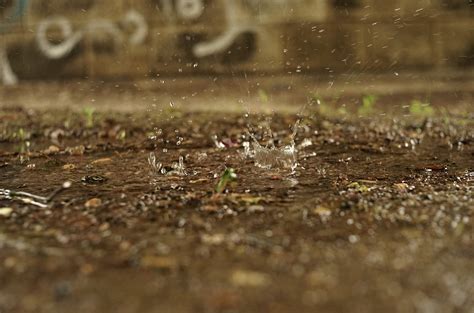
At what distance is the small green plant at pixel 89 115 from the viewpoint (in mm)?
4289

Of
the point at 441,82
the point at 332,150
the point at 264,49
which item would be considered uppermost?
the point at 264,49

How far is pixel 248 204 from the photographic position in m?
2.25

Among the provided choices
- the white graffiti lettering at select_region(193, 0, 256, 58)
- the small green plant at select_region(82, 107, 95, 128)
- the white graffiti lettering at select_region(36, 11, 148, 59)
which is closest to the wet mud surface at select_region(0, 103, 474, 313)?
the small green plant at select_region(82, 107, 95, 128)

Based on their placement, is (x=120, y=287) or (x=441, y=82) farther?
(x=441, y=82)

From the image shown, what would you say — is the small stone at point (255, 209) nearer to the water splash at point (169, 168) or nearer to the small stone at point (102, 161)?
the water splash at point (169, 168)

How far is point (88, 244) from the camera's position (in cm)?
183

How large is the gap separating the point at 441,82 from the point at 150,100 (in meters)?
2.70

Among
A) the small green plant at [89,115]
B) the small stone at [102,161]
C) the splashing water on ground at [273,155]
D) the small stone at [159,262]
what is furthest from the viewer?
Result: the small green plant at [89,115]

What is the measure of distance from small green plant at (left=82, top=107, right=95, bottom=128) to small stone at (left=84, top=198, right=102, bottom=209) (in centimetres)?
202

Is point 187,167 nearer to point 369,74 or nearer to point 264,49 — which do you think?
point 264,49

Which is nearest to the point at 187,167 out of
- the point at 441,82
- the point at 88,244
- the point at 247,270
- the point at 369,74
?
the point at 88,244

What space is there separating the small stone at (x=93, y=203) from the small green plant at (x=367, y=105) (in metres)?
2.77

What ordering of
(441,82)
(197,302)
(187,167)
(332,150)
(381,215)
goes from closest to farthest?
1. (197,302)
2. (381,215)
3. (187,167)
4. (332,150)
5. (441,82)

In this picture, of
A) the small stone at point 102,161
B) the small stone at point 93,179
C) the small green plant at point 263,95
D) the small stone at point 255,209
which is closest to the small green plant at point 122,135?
the small stone at point 102,161
